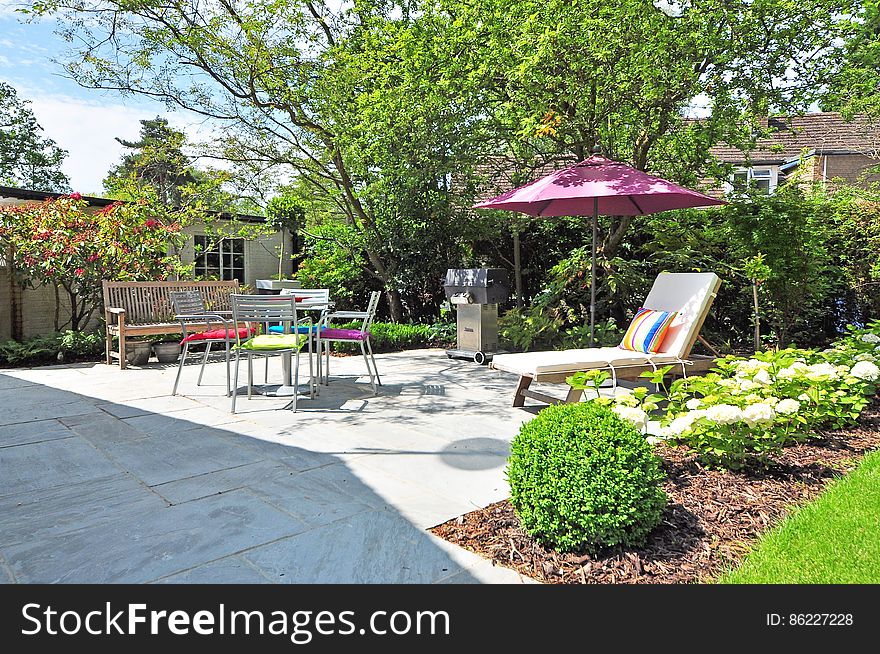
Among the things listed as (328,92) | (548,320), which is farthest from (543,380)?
(328,92)

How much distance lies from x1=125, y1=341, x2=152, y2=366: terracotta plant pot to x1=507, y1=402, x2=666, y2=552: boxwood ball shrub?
6.11 metres

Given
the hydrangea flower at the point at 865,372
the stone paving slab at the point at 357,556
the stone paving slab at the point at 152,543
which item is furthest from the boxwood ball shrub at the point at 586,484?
the hydrangea flower at the point at 865,372

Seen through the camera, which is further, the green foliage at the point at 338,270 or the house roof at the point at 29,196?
the green foliage at the point at 338,270

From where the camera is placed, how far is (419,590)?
2086mm

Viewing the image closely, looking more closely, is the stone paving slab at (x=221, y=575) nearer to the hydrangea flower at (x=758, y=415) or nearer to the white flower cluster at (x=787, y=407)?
the hydrangea flower at (x=758, y=415)

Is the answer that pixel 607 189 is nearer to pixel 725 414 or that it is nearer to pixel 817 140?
pixel 725 414

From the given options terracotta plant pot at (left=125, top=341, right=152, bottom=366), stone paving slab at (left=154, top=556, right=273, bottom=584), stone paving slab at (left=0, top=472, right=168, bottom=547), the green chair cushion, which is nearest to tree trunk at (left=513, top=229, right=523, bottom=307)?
the green chair cushion

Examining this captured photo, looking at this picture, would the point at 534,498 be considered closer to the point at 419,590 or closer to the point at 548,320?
the point at 419,590

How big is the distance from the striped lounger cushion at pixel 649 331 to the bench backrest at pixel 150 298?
4675mm

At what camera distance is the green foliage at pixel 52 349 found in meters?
7.35

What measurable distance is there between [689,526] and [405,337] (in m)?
6.59

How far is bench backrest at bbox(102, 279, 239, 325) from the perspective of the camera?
746cm

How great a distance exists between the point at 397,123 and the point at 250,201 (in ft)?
11.8

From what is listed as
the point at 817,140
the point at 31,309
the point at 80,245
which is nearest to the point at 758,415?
the point at 80,245
